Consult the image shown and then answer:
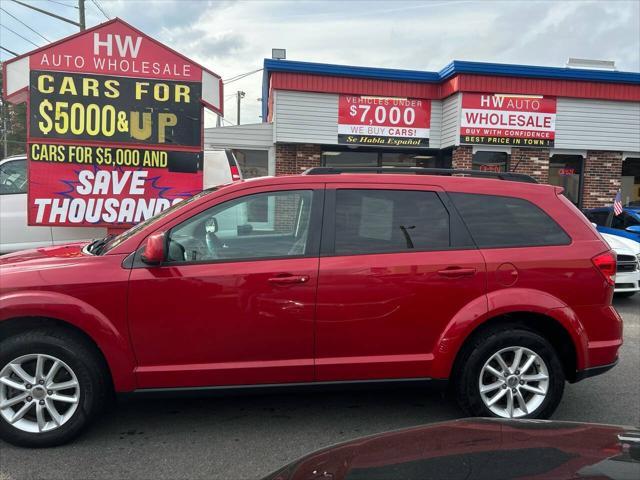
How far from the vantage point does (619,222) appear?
9.38 meters

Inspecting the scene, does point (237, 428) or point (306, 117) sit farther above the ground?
point (306, 117)

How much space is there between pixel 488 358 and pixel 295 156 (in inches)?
421

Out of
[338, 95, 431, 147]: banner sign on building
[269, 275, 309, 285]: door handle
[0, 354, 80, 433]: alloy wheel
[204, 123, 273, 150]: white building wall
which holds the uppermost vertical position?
[338, 95, 431, 147]: banner sign on building

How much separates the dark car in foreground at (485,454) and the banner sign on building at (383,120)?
11.9m

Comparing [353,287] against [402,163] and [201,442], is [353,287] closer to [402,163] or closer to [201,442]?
[201,442]

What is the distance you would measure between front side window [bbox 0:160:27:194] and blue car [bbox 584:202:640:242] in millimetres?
9377

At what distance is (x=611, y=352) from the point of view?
3.61 meters

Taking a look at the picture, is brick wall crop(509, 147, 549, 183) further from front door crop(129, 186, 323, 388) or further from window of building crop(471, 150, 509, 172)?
front door crop(129, 186, 323, 388)

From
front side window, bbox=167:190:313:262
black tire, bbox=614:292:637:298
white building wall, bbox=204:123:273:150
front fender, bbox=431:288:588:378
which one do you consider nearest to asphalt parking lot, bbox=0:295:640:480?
front fender, bbox=431:288:588:378

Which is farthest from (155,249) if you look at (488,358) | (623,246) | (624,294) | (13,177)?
(624,294)

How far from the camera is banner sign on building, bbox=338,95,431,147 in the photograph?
1334cm

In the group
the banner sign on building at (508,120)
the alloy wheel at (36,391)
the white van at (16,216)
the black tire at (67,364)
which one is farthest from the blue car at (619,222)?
the white van at (16,216)

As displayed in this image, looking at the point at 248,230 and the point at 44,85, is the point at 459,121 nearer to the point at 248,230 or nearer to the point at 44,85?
the point at 44,85

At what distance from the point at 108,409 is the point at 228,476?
1.39 meters
